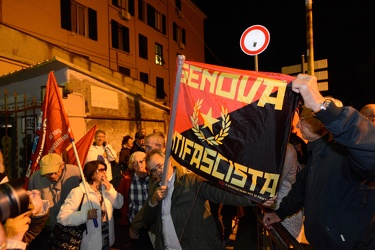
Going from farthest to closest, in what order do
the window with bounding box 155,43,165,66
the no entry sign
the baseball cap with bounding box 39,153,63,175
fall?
the window with bounding box 155,43,165,66 → the no entry sign → the baseball cap with bounding box 39,153,63,175

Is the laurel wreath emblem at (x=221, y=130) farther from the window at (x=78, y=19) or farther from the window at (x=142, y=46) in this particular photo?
the window at (x=142, y=46)

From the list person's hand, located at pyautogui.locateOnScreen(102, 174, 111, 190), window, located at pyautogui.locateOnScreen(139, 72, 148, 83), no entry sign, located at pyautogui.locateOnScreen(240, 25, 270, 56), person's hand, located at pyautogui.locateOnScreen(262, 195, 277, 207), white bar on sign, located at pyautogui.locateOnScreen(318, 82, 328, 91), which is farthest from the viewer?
window, located at pyautogui.locateOnScreen(139, 72, 148, 83)

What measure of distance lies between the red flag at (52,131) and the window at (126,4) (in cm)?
2132

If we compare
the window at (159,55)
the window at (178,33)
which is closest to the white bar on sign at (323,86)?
the window at (159,55)

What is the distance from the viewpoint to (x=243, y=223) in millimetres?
6191

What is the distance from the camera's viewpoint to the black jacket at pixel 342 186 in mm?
1747

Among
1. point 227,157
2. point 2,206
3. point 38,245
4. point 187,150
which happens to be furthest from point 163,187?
point 38,245

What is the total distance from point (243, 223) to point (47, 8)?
54.4 ft

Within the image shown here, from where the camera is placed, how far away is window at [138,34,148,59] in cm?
2721

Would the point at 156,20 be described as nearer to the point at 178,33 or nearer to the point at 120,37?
the point at 178,33

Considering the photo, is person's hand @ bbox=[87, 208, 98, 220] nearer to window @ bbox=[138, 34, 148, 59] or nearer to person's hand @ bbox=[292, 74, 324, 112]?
person's hand @ bbox=[292, 74, 324, 112]

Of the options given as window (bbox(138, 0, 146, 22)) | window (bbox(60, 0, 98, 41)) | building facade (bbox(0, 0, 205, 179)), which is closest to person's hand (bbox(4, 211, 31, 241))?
building facade (bbox(0, 0, 205, 179))

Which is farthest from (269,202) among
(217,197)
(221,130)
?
(221,130)

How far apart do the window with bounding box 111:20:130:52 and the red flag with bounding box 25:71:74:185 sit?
792 inches
